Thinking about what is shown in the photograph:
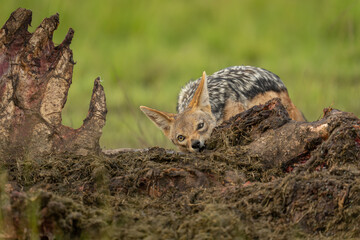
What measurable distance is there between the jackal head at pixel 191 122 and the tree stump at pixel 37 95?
4.51 ft

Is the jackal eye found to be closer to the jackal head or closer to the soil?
the jackal head

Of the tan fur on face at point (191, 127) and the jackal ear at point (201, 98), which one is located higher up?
the jackal ear at point (201, 98)

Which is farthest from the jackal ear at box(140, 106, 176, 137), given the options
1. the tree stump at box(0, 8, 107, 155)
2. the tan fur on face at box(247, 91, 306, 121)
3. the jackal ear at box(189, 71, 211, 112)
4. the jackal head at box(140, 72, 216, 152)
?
the tree stump at box(0, 8, 107, 155)

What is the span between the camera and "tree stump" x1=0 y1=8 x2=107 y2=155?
14.2 ft

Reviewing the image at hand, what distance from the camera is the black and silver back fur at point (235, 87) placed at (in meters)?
6.92

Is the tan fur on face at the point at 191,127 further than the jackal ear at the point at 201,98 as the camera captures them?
No

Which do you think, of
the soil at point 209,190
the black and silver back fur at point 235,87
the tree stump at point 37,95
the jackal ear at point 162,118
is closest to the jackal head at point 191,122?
the jackal ear at point 162,118

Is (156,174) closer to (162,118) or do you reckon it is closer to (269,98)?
(162,118)

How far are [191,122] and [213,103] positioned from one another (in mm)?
882

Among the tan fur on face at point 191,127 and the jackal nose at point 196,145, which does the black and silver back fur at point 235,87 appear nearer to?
the tan fur on face at point 191,127

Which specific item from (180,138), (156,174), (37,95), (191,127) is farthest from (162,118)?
(156,174)

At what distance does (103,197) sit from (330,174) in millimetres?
1248

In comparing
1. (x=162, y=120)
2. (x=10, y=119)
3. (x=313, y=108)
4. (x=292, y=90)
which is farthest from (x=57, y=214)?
(x=292, y=90)

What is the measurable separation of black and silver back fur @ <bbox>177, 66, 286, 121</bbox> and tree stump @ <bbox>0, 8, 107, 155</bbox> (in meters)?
2.34
